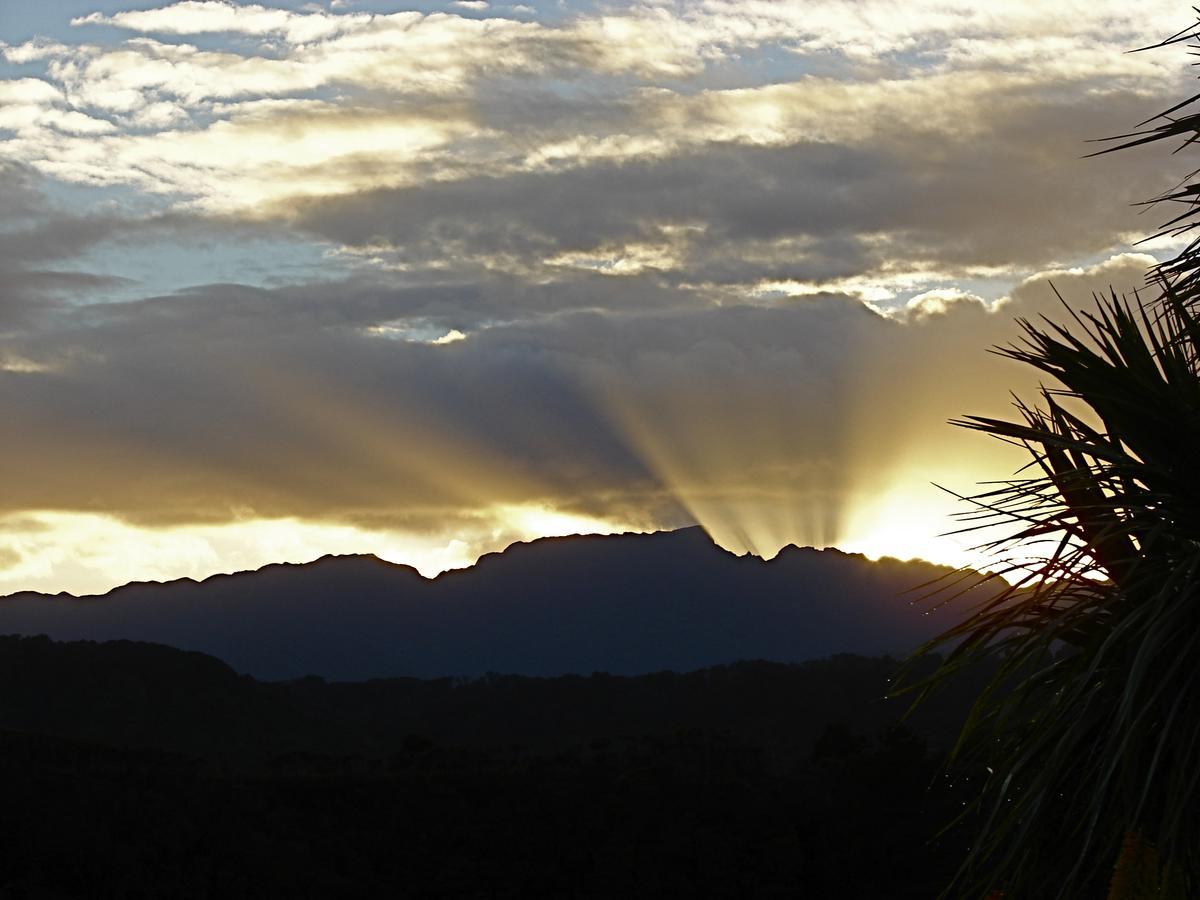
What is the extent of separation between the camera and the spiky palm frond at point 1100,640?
18.4ft

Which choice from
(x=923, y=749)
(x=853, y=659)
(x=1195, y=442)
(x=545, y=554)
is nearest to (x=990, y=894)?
(x=1195, y=442)

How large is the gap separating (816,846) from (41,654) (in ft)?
140

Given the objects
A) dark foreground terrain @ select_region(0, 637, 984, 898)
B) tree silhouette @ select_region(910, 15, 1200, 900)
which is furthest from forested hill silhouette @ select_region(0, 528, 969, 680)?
tree silhouette @ select_region(910, 15, 1200, 900)

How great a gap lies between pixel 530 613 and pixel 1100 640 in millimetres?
147693

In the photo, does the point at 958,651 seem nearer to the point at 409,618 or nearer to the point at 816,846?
the point at 816,846

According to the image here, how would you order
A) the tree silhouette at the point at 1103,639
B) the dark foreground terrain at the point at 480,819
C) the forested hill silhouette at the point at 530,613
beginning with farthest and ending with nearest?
the forested hill silhouette at the point at 530,613, the dark foreground terrain at the point at 480,819, the tree silhouette at the point at 1103,639

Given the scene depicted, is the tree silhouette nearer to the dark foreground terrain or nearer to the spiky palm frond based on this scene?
the spiky palm frond

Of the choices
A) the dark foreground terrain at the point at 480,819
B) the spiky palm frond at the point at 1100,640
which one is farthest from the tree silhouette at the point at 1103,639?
the dark foreground terrain at the point at 480,819

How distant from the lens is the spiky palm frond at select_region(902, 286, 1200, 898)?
5.61 metres

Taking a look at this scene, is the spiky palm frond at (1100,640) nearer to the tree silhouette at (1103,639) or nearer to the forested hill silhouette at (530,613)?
the tree silhouette at (1103,639)

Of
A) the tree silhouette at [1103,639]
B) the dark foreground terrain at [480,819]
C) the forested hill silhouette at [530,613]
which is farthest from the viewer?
the forested hill silhouette at [530,613]

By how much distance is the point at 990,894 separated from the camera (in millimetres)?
6336

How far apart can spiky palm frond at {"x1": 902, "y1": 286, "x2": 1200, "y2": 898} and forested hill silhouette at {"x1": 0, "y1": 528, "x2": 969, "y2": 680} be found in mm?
122236

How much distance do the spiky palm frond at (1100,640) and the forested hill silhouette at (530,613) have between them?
401 ft
